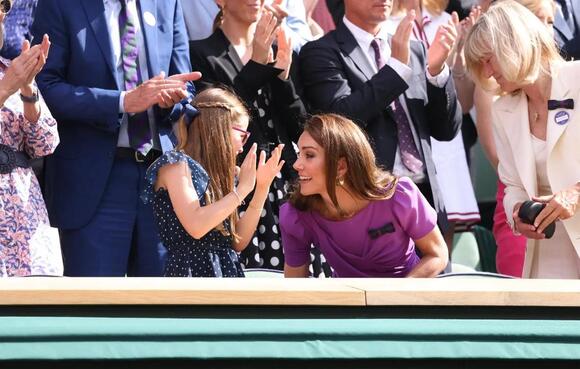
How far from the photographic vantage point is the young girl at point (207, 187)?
398cm

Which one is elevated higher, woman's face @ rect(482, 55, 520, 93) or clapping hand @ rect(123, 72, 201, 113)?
clapping hand @ rect(123, 72, 201, 113)

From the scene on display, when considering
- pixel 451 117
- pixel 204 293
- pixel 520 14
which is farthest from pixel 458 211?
pixel 204 293

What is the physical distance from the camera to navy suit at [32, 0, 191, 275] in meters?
4.25

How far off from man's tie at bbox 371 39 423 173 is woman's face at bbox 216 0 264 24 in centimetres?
69

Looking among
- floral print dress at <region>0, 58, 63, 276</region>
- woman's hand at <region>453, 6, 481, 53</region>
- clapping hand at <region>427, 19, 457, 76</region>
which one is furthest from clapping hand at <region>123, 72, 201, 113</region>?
woman's hand at <region>453, 6, 481, 53</region>

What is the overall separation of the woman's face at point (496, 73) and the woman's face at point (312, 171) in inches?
30.2

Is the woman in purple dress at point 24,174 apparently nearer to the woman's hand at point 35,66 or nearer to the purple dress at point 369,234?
the woman's hand at point 35,66

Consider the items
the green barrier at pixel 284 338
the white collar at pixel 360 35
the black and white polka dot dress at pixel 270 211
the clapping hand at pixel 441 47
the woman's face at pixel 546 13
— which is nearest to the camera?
the green barrier at pixel 284 338

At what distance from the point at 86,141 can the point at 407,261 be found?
1259 mm

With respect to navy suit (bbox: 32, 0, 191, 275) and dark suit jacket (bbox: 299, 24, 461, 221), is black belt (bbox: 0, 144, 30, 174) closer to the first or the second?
navy suit (bbox: 32, 0, 191, 275)

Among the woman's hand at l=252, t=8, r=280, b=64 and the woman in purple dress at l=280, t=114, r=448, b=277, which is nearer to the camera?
the woman in purple dress at l=280, t=114, r=448, b=277

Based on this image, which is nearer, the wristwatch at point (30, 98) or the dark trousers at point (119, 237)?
the wristwatch at point (30, 98)

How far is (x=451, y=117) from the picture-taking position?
16.3 feet

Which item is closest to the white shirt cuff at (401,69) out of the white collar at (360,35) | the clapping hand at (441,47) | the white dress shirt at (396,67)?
the white dress shirt at (396,67)
